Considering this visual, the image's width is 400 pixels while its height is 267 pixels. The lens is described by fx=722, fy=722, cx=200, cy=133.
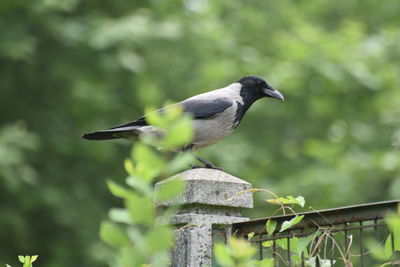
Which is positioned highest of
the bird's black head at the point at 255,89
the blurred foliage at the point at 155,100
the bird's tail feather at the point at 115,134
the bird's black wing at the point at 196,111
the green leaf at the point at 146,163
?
the blurred foliage at the point at 155,100

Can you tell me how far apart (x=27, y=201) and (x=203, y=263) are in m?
8.02

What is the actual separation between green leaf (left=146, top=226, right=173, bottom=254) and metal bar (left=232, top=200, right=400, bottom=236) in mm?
1275

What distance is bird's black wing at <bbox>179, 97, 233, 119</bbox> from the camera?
5301 mm

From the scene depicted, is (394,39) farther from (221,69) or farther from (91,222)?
(91,222)

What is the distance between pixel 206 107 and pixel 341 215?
2.73 meters

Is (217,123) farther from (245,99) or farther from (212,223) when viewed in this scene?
(212,223)

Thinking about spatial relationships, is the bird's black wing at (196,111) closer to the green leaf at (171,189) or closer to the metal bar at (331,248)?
the metal bar at (331,248)

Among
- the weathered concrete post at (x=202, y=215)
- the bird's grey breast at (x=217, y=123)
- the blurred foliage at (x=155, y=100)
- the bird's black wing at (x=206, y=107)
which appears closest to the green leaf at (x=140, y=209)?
the weathered concrete post at (x=202, y=215)

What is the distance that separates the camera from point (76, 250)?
38.2ft

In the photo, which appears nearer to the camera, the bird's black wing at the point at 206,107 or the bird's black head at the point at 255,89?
the bird's black wing at the point at 206,107

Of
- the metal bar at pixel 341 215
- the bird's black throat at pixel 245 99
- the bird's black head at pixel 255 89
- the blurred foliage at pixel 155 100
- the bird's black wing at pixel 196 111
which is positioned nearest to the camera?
the metal bar at pixel 341 215

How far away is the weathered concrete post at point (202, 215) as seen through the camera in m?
3.42

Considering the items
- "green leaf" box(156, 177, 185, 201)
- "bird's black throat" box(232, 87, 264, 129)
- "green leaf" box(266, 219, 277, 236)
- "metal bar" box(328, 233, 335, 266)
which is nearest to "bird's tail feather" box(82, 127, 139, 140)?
"bird's black throat" box(232, 87, 264, 129)

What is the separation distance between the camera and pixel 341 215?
2746mm
